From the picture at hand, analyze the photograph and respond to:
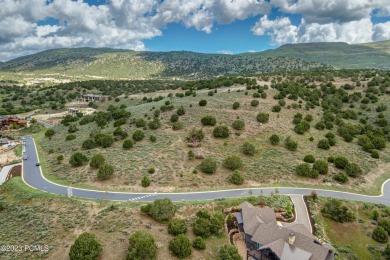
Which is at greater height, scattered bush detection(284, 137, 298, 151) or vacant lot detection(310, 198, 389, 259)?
scattered bush detection(284, 137, 298, 151)

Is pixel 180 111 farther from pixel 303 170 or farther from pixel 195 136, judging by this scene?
pixel 303 170

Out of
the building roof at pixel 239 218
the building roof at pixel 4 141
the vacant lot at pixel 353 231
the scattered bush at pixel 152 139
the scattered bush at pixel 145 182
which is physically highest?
the scattered bush at pixel 152 139

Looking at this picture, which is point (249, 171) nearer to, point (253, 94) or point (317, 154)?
point (317, 154)

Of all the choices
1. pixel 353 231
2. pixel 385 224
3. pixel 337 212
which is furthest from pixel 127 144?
pixel 385 224

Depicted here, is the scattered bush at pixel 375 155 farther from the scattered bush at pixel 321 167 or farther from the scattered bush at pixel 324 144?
the scattered bush at pixel 321 167

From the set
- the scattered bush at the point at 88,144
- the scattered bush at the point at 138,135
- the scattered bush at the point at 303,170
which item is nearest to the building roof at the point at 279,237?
the scattered bush at the point at 303,170
